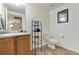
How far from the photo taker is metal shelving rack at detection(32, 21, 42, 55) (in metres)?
1.63

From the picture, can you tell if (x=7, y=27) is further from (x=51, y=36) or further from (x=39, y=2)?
(x=51, y=36)

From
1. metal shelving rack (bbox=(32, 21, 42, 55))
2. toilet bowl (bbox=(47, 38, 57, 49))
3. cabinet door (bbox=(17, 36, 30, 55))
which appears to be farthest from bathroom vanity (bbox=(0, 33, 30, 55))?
toilet bowl (bbox=(47, 38, 57, 49))

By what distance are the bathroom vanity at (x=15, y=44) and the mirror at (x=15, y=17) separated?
0.12 m

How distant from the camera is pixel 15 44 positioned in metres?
1.47

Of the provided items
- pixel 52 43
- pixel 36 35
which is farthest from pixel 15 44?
pixel 52 43

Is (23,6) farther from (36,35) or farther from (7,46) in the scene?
(7,46)

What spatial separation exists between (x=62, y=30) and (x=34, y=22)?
0.55m

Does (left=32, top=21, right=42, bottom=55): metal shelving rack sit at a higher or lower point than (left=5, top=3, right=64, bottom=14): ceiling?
lower

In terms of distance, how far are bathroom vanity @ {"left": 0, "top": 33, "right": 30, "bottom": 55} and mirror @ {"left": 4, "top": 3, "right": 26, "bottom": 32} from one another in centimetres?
12

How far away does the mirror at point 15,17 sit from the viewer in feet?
5.11

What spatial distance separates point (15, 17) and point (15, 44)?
1.57 feet

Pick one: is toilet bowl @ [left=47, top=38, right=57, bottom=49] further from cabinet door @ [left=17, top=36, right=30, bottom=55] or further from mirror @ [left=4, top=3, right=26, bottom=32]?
mirror @ [left=4, top=3, right=26, bottom=32]

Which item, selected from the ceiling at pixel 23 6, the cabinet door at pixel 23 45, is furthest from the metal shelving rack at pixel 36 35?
the ceiling at pixel 23 6

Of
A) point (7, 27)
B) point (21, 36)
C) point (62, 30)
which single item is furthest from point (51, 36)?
point (7, 27)
